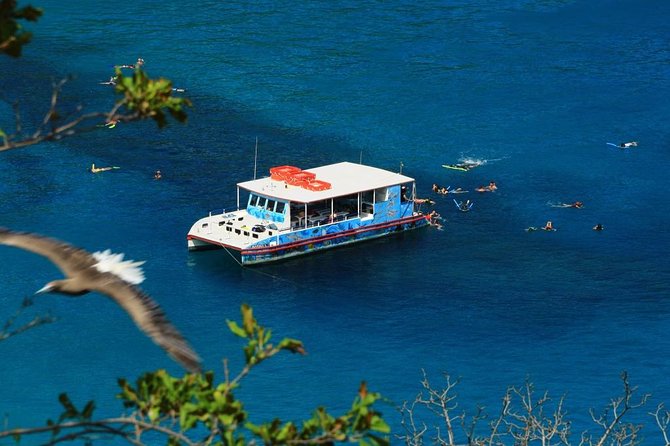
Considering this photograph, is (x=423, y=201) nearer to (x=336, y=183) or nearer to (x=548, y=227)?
(x=336, y=183)

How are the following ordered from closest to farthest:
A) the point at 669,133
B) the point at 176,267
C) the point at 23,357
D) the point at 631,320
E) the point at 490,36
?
1. the point at 23,357
2. the point at 631,320
3. the point at 176,267
4. the point at 669,133
5. the point at 490,36

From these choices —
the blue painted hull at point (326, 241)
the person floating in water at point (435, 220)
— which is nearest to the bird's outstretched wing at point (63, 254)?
the blue painted hull at point (326, 241)

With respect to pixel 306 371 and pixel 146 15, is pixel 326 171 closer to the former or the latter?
pixel 306 371

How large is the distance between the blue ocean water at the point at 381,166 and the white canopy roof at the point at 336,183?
3.79 metres

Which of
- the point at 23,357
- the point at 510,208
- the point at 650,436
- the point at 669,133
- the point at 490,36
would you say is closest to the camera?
the point at 650,436

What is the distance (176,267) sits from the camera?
265ft

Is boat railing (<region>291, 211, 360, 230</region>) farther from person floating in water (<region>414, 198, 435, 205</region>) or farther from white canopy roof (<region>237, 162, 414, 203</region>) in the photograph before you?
person floating in water (<region>414, 198, 435, 205</region>)

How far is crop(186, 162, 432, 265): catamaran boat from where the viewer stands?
84.2 meters

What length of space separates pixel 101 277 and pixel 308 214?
61889mm

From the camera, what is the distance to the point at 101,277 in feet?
83.5

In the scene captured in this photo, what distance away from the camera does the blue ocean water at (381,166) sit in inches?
2645

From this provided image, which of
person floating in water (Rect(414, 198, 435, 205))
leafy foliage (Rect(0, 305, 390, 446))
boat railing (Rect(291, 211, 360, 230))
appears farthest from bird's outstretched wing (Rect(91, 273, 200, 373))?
person floating in water (Rect(414, 198, 435, 205))

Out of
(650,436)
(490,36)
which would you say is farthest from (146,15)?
(650,436)

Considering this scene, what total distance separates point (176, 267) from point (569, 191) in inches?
1148
